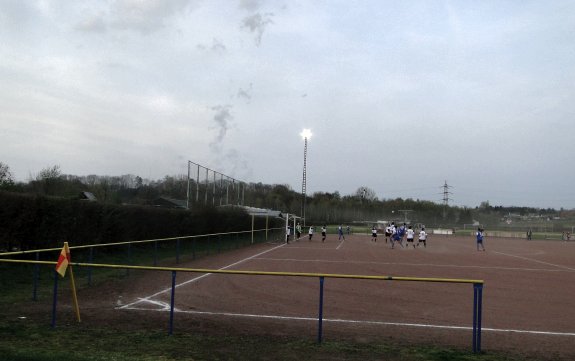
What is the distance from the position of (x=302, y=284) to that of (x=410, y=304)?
364 cm

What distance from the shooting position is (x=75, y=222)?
19266mm

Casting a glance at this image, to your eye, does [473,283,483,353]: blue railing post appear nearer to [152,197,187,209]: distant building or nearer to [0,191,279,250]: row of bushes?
[0,191,279,250]: row of bushes

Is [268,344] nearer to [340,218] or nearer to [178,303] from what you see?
[178,303]

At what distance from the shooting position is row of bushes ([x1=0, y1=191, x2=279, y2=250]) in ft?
52.5

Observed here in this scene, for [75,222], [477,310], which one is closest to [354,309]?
[477,310]

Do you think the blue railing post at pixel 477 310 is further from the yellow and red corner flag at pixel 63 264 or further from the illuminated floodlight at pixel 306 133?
the illuminated floodlight at pixel 306 133

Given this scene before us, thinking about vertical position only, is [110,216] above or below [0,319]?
above

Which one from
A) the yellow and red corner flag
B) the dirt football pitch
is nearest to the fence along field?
the dirt football pitch

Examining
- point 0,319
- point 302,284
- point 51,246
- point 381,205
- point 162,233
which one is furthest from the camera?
point 381,205

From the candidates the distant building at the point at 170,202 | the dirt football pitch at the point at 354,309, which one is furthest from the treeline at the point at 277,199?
the dirt football pitch at the point at 354,309

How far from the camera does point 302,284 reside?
14.9m

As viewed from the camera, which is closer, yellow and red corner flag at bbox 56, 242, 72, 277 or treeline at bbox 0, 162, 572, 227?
yellow and red corner flag at bbox 56, 242, 72, 277

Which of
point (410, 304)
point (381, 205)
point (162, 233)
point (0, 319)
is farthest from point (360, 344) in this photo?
point (381, 205)

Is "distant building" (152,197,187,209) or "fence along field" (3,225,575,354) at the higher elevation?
"distant building" (152,197,187,209)
